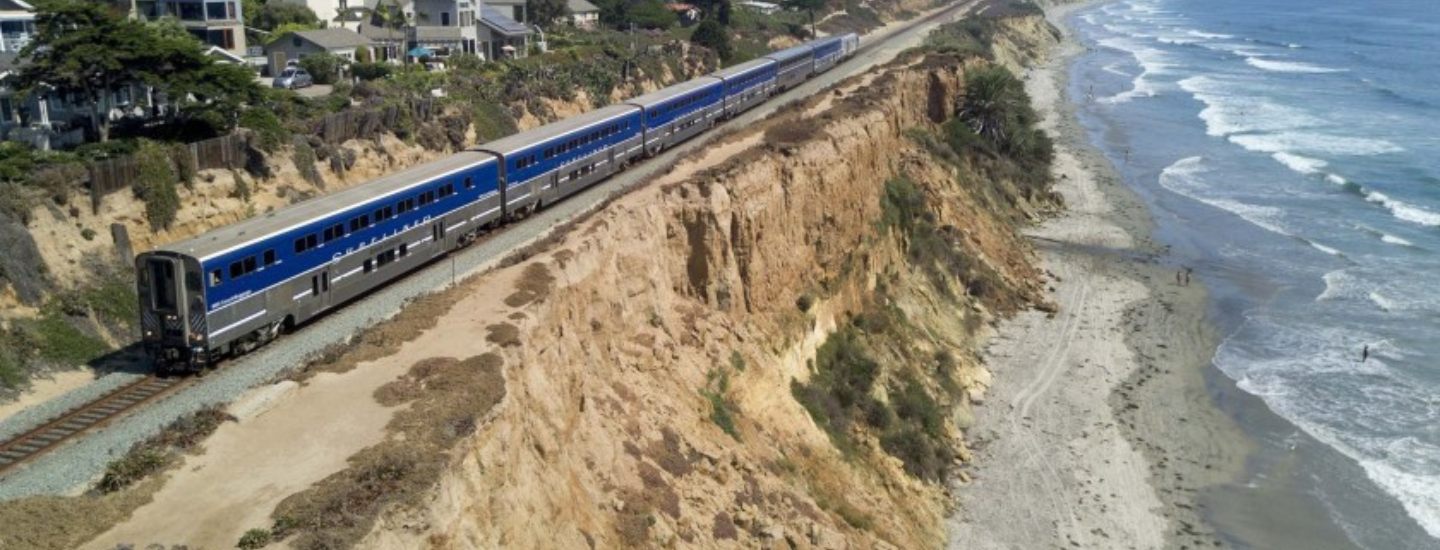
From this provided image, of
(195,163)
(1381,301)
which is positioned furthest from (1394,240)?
(195,163)

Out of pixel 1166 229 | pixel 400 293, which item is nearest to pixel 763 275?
pixel 400 293

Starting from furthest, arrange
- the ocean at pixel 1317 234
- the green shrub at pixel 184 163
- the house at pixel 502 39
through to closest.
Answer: the house at pixel 502 39 → the ocean at pixel 1317 234 → the green shrub at pixel 184 163

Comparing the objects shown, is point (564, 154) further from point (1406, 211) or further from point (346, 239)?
point (1406, 211)

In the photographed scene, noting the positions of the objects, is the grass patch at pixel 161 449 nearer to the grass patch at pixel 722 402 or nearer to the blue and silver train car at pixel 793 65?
the grass patch at pixel 722 402

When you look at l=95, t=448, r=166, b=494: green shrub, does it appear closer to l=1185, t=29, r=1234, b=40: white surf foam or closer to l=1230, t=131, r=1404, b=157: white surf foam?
l=1230, t=131, r=1404, b=157: white surf foam

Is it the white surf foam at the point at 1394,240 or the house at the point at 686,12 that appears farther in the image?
the house at the point at 686,12

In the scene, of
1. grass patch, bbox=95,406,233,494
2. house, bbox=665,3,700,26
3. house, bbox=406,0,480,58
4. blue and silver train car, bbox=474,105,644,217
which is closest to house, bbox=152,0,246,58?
house, bbox=406,0,480,58

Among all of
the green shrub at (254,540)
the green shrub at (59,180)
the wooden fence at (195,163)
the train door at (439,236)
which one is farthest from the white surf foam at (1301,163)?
the green shrub at (254,540)
